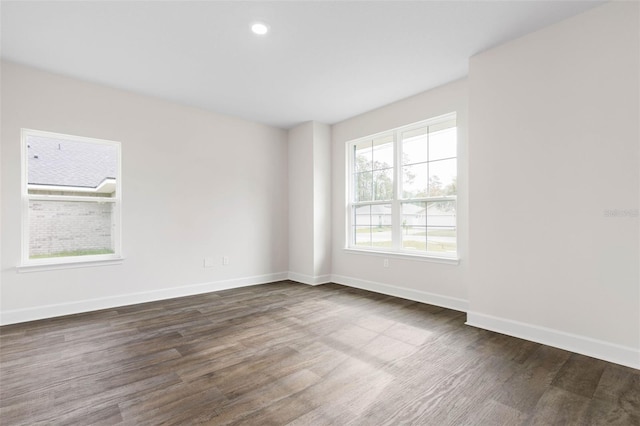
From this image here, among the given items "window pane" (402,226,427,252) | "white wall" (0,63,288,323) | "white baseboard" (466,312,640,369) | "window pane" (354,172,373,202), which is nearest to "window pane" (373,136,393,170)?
"window pane" (354,172,373,202)

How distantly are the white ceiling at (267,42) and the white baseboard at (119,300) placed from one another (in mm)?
2676

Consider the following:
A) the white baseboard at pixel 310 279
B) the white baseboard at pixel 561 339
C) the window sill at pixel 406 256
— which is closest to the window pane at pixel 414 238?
the window sill at pixel 406 256

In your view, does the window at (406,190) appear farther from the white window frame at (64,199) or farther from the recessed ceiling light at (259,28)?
the white window frame at (64,199)

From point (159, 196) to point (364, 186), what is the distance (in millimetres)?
3099

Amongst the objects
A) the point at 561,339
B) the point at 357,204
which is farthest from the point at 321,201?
the point at 561,339

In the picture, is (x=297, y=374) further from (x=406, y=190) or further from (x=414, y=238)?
(x=406, y=190)

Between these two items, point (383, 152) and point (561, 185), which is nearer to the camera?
point (561, 185)

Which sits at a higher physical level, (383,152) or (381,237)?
(383,152)

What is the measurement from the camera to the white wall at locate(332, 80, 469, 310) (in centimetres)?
368

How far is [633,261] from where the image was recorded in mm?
2283

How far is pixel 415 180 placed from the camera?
4293 millimetres

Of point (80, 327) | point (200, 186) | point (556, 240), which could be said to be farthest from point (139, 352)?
point (556, 240)

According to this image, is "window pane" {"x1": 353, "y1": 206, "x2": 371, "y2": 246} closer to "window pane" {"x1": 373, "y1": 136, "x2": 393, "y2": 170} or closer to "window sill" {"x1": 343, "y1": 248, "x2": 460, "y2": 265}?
"window sill" {"x1": 343, "y1": 248, "x2": 460, "y2": 265}

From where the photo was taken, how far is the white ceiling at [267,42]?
2441 millimetres
